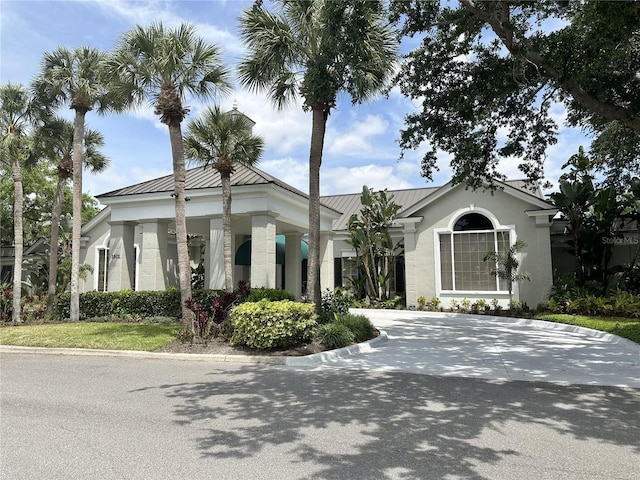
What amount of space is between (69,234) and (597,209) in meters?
25.9

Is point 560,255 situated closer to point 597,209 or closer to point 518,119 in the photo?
point 597,209

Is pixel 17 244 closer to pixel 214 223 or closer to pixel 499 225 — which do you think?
pixel 214 223

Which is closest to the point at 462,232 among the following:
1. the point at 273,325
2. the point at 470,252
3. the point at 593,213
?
the point at 470,252

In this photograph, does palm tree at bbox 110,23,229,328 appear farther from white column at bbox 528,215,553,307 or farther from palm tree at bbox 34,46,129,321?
white column at bbox 528,215,553,307

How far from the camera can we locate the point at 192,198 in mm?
15898

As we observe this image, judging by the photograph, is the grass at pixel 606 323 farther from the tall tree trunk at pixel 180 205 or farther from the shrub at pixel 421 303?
the tall tree trunk at pixel 180 205

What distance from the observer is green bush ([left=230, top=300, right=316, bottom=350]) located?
960cm

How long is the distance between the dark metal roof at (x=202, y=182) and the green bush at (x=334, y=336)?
601cm

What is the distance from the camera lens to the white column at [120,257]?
16.8 metres

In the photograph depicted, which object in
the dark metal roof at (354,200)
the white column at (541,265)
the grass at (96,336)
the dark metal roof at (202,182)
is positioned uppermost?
the dark metal roof at (354,200)

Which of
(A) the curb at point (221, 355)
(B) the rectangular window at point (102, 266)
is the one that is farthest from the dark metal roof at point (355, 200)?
(A) the curb at point (221, 355)

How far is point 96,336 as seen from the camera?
1180 centimetres

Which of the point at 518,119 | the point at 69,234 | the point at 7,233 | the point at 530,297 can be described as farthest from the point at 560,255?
the point at 7,233

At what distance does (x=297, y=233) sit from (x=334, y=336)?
31.0 feet
